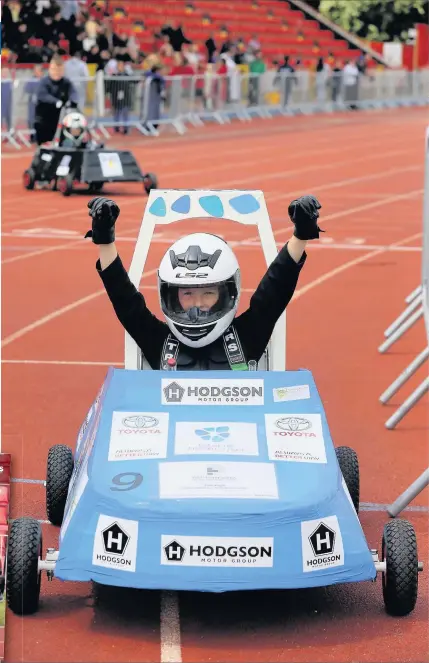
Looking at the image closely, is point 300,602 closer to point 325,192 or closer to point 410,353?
point 410,353

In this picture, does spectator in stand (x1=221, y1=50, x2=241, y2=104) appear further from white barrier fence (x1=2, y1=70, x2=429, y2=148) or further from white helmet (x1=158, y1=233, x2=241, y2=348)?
white helmet (x1=158, y1=233, x2=241, y2=348)

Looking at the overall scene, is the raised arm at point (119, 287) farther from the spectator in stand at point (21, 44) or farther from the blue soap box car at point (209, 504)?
the spectator in stand at point (21, 44)

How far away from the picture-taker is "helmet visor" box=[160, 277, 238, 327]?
7227 mm

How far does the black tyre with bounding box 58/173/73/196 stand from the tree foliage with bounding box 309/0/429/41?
154ft

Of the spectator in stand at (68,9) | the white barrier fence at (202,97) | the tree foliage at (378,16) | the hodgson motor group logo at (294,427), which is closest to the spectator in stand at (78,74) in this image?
the white barrier fence at (202,97)

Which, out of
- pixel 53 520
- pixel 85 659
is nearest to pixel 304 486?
pixel 85 659

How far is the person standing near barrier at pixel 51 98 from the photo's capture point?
82.9 ft

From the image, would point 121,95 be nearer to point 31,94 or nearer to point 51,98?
point 31,94

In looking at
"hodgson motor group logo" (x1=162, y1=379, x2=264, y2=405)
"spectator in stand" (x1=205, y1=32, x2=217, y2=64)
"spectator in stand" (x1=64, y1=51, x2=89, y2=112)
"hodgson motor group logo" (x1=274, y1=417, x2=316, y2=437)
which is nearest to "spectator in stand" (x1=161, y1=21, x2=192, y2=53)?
"spectator in stand" (x1=205, y1=32, x2=217, y2=64)

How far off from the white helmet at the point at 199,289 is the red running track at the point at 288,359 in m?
1.28

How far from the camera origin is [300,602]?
6445mm

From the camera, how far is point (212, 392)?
6.94 m

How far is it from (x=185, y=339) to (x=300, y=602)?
5.11 ft

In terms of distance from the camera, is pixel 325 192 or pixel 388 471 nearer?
pixel 388 471
